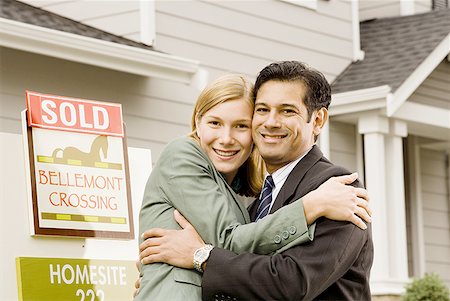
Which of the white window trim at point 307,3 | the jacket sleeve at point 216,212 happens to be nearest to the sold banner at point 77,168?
the jacket sleeve at point 216,212

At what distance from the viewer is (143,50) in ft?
28.9

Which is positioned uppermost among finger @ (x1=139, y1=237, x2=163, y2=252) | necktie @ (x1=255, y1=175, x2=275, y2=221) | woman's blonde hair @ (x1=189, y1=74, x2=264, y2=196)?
woman's blonde hair @ (x1=189, y1=74, x2=264, y2=196)

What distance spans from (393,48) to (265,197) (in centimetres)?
906

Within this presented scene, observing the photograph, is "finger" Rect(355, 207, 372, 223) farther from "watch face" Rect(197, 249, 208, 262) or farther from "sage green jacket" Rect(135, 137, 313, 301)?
"watch face" Rect(197, 249, 208, 262)

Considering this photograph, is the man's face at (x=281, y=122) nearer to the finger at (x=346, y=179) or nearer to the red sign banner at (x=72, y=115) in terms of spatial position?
the finger at (x=346, y=179)

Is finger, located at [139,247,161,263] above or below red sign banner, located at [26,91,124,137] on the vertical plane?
below

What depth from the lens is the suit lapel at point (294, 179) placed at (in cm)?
317

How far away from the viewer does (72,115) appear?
479 cm

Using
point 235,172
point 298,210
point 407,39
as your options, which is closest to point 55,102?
point 235,172

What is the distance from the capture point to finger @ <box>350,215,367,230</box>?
2.98 metres

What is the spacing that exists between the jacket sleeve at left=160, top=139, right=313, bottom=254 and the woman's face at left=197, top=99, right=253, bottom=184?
6 cm

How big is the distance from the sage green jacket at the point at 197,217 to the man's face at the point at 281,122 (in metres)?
0.20

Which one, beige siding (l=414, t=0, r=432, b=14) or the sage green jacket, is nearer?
the sage green jacket

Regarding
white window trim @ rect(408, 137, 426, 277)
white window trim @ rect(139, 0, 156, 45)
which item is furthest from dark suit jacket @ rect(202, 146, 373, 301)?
white window trim @ rect(408, 137, 426, 277)
